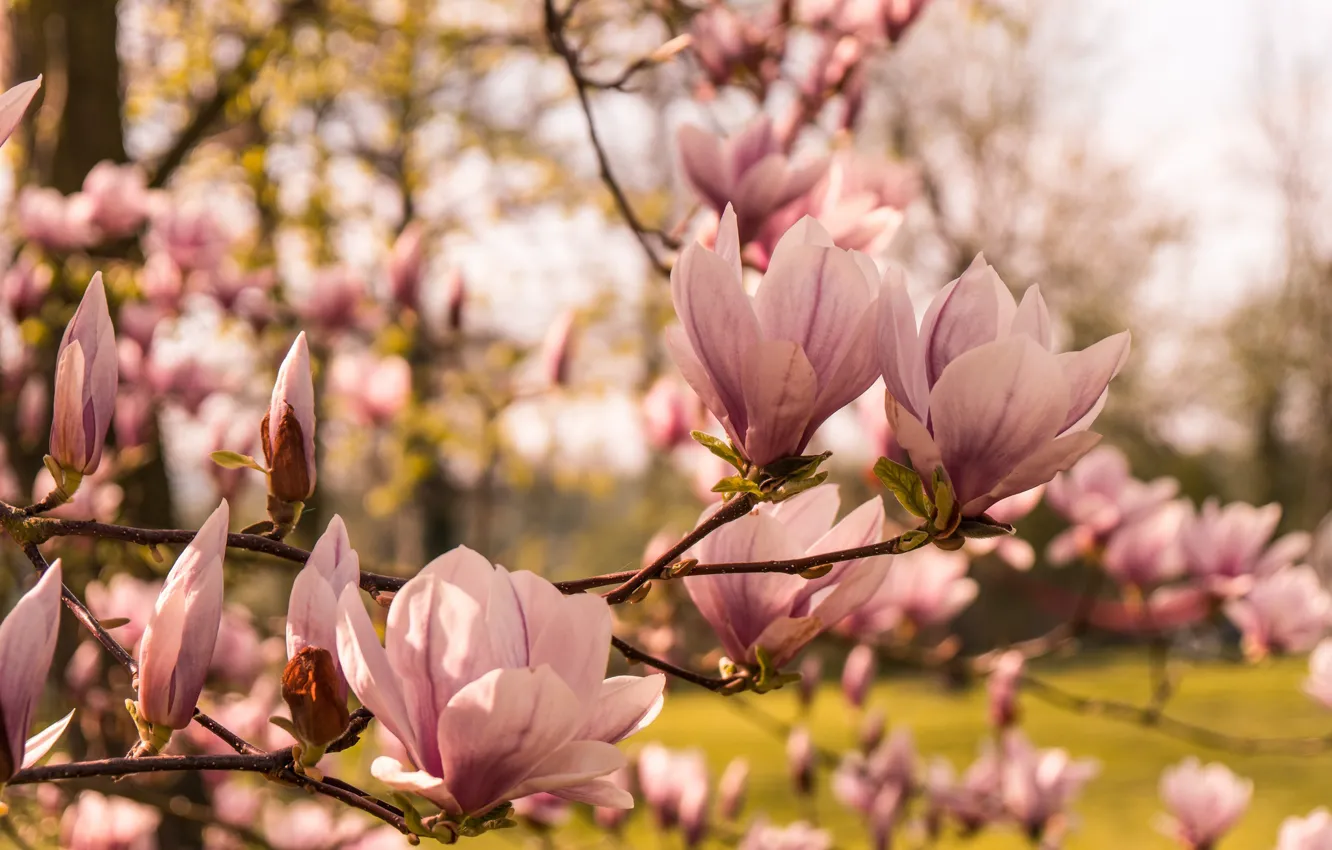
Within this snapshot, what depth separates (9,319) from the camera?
10.7 feet

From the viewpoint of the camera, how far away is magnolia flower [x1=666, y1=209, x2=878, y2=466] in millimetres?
936

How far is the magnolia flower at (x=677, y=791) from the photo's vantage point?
2916 mm

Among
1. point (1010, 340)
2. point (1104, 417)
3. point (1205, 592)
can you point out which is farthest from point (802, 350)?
point (1104, 417)

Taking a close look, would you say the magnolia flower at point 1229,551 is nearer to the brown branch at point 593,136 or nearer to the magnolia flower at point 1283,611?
the magnolia flower at point 1283,611

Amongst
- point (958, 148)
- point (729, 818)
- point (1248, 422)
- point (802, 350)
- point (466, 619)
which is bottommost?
point (1248, 422)

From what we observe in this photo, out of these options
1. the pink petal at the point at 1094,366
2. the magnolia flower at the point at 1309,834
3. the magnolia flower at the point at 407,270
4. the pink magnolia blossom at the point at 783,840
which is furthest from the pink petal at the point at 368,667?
the magnolia flower at the point at 407,270

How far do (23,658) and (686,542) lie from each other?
497 mm

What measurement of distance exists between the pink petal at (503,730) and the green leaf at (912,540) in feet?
→ 0.95

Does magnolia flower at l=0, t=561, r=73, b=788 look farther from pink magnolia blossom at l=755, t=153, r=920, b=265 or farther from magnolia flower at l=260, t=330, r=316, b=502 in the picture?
pink magnolia blossom at l=755, t=153, r=920, b=265

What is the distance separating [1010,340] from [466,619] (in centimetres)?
45

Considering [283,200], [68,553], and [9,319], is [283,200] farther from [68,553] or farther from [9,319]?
[68,553]

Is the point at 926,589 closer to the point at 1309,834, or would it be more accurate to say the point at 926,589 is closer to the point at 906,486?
the point at 1309,834

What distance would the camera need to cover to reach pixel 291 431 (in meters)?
1.07

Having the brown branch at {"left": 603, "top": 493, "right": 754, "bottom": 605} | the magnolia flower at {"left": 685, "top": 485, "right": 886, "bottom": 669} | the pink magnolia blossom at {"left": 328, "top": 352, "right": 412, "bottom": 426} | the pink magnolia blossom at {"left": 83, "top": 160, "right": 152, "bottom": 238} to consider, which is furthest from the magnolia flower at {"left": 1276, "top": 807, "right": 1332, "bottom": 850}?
the pink magnolia blossom at {"left": 83, "top": 160, "right": 152, "bottom": 238}
